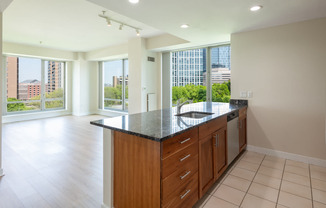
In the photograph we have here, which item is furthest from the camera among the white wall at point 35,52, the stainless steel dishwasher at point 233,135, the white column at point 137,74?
the white wall at point 35,52

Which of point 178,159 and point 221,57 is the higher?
point 221,57

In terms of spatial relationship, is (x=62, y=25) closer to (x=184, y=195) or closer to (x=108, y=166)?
(x=108, y=166)

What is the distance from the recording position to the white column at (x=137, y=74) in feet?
16.9

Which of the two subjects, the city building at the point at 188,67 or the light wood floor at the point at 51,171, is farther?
the city building at the point at 188,67

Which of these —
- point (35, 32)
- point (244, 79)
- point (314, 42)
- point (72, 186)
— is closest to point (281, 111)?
point (244, 79)

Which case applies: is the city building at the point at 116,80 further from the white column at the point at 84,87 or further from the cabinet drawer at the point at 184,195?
the cabinet drawer at the point at 184,195

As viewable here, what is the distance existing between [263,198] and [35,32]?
6083mm

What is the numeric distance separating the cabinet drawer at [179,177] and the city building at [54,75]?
780cm

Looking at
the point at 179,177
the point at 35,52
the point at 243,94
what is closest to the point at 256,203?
the point at 179,177

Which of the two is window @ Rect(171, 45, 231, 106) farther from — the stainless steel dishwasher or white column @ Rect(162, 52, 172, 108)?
the stainless steel dishwasher

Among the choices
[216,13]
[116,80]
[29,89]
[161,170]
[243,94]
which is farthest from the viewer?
[116,80]

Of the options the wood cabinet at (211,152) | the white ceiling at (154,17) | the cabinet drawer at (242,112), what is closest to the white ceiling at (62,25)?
the white ceiling at (154,17)

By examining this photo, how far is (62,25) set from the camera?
4297mm

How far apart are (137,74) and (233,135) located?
128 inches
